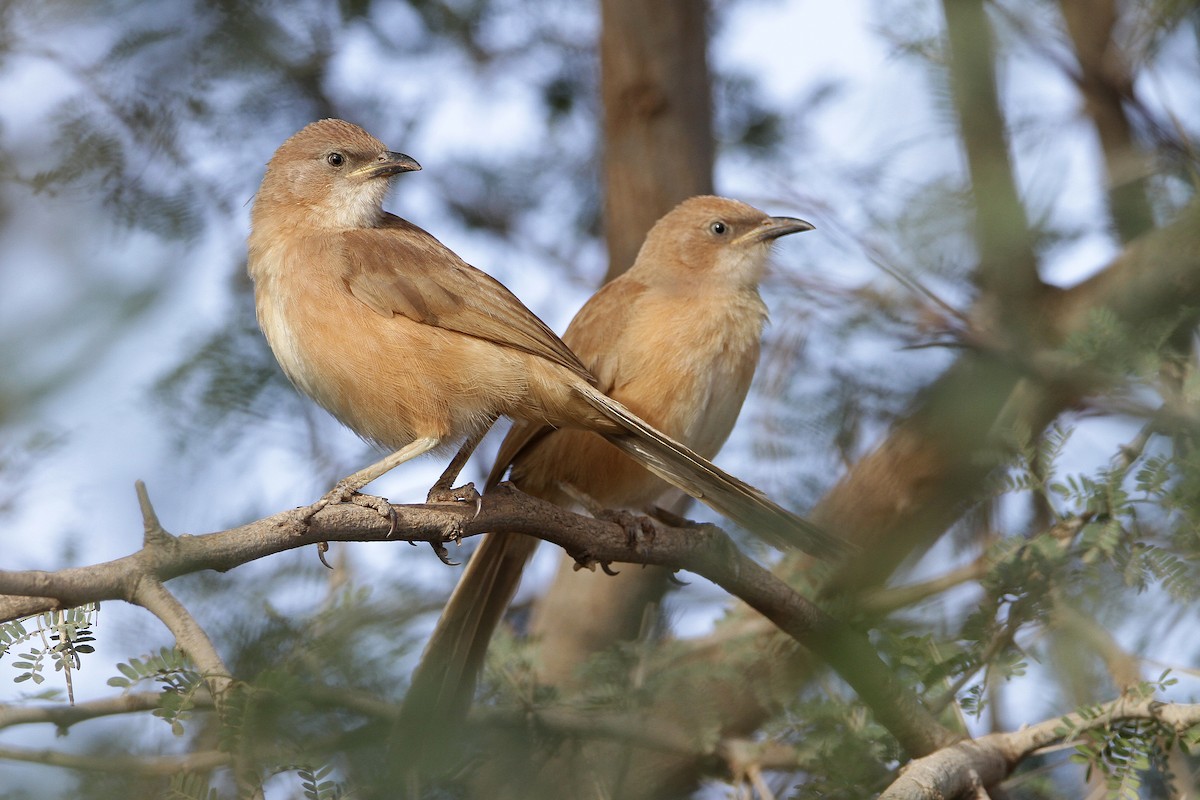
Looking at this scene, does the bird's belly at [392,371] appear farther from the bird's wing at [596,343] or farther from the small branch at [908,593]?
the small branch at [908,593]

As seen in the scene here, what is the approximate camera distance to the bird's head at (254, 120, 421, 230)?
5.09 metres

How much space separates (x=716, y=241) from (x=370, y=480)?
2.63 meters

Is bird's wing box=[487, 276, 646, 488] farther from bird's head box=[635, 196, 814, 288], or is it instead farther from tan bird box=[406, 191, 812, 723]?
bird's head box=[635, 196, 814, 288]

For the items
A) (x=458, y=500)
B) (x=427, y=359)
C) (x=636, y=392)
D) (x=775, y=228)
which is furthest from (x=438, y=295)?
(x=775, y=228)

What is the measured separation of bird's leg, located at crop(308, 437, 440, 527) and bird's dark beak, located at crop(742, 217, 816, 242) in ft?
7.43

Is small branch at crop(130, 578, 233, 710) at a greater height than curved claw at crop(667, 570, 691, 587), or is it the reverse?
curved claw at crop(667, 570, 691, 587)

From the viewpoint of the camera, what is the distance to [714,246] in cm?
607

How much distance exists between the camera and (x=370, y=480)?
4.13 metres

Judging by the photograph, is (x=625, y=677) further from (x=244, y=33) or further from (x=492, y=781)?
(x=244, y=33)

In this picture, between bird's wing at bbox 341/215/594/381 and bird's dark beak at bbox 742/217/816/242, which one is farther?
bird's dark beak at bbox 742/217/816/242

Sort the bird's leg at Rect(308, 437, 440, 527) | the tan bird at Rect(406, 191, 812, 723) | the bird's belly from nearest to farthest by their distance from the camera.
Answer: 1. the bird's leg at Rect(308, 437, 440, 527)
2. the bird's belly
3. the tan bird at Rect(406, 191, 812, 723)

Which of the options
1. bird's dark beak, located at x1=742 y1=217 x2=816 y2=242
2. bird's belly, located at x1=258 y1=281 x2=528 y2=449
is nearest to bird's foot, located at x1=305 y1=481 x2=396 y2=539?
bird's belly, located at x1=258 y1=281 x2=528 y2=449

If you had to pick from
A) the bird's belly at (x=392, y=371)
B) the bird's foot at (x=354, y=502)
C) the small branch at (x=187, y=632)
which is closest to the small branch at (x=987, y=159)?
the bird's belly at (x=392, y=371)

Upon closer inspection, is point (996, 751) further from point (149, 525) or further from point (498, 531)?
point (149, 525)
